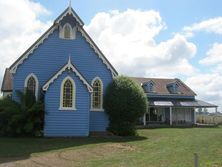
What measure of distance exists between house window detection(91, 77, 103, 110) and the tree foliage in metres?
5.50

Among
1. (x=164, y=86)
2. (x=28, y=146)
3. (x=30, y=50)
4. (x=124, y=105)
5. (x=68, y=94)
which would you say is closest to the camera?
(x=28, y=146)

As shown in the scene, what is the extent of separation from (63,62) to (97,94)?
4.01m

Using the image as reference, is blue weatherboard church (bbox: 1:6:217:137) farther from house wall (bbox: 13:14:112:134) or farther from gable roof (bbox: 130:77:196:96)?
gable roof (bbox: 130:77:196:96)

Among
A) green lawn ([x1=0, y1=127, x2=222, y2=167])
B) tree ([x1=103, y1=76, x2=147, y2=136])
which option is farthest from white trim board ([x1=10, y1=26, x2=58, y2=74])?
green lawn ([x1=0, y1=127, x2=222, y2=167])

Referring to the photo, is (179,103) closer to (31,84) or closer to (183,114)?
(183,114)

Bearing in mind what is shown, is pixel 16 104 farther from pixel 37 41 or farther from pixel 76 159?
pixel 76 159

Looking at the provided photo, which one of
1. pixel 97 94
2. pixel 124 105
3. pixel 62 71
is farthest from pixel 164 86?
pixel 62 71

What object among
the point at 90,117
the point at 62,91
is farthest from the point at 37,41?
→ the point at 90,117

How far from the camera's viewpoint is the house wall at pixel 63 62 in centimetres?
3453

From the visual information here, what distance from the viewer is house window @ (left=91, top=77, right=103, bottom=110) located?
36.1 m

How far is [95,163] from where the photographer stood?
19.2 meters

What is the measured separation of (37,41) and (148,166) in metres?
19.9

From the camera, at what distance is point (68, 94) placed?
106 feet

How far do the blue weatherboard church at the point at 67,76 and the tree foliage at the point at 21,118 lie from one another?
67cm
